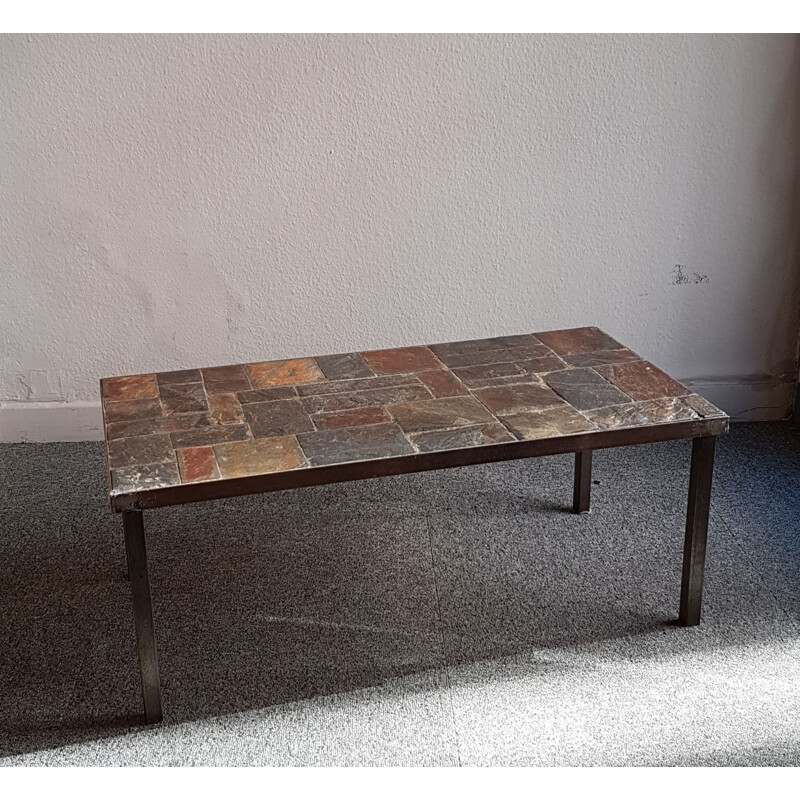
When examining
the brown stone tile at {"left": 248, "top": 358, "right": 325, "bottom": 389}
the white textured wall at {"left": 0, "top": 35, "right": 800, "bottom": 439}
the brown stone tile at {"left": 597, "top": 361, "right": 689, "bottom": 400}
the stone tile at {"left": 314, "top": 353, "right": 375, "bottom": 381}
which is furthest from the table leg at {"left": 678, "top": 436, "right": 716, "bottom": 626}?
the white textured wall at {"left": 0, "top": 35, "right": 800, "bottom": 439}

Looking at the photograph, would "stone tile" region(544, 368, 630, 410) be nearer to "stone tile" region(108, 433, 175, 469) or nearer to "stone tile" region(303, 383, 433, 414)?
"stone tile" region(303, 383, 433, 414)

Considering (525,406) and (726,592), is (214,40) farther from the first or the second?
(726,592)

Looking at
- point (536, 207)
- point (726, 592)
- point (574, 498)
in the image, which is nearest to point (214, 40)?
point (536, 207)

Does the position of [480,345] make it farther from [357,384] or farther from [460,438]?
[460,438]

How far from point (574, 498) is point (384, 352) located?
76 centimetres

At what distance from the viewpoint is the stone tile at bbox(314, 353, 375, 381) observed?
8.64 ft

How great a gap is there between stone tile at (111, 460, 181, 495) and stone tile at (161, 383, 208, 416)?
0.99ft

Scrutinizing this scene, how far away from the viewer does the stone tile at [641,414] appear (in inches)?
90.9

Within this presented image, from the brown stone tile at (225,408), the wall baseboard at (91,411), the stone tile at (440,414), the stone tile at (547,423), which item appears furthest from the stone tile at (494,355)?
the wall baseboard at (91,411)

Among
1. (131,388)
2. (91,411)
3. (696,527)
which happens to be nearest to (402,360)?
(131,388)

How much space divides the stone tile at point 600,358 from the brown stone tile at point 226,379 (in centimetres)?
85

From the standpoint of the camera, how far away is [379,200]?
11.2 feet

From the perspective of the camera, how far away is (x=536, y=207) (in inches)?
136

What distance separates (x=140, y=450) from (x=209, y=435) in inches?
6.2
